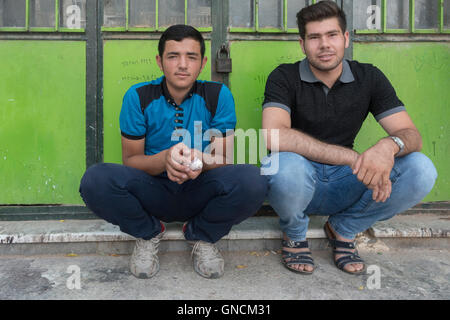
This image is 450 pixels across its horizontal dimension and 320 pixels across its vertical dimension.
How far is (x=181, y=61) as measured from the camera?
229cm

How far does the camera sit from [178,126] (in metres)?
2.40

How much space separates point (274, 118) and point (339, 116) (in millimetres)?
466

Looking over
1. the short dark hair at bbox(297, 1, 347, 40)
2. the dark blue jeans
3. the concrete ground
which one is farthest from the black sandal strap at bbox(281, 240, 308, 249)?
the short dark hair at bbox(297, 1, 347, 40)

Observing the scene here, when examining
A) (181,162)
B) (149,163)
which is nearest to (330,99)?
(181,162)

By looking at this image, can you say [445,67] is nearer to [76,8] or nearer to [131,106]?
[131,106]

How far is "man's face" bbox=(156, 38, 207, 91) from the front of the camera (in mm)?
2295

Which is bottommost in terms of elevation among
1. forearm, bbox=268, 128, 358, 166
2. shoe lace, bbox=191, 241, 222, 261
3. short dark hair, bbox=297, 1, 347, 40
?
shoe lace, bbox=191, 241, 222, 261

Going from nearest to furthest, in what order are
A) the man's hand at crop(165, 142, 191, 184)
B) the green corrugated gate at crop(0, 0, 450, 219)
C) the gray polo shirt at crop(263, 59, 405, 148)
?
1. the man's hand at crop(165, 142, 191, 184)
2. the gray polo shirt at crop(263, 59, 405, 148)
3. the green corrugated gate at crop(0, 0, 450, 219)

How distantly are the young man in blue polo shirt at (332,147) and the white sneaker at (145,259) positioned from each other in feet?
2.61

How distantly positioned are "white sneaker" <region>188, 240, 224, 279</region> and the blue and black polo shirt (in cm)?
63

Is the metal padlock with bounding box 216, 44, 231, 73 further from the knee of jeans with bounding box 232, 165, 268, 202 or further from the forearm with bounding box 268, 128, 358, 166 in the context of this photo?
the knee of jeans with bounding box 232, 165, 268, 202

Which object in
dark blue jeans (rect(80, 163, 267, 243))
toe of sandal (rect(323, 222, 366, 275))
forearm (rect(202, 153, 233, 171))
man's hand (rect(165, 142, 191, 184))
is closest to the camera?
man's hand (rect(165, 142, 191, 184))

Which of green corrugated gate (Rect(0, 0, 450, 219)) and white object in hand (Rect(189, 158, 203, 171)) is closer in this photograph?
white object in hand (Rect(189, 158, 203, 171))

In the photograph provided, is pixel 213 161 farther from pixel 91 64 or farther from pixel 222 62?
pixel 91 64
